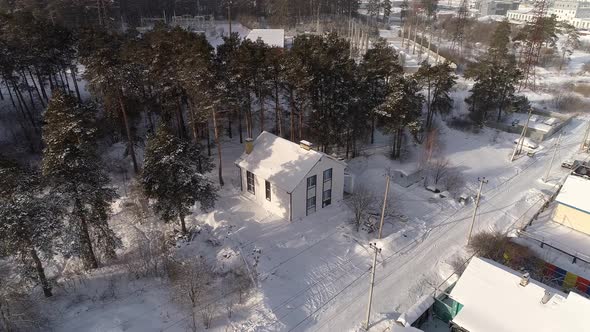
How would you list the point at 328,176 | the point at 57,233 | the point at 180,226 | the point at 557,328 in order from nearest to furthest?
the point at 557,328
the point at 57,233
the point at 180,226
the point at 328,176

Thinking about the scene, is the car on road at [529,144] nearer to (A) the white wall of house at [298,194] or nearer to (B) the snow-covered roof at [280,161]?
(A) the white wall of house at [298,194]

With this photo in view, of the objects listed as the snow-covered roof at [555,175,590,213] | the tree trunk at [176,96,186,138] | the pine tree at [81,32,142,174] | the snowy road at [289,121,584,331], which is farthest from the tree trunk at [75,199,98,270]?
the snow-covered roof at [555,175,590,213]

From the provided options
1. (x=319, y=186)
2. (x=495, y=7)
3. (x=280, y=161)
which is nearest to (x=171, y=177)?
(x=280, y=161)

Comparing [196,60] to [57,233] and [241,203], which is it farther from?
[57,233]

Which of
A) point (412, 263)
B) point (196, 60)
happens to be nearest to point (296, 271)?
point (412, 263)

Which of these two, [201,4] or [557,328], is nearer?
[557,328]

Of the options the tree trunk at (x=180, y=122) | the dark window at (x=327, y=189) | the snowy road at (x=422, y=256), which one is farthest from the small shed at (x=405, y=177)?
the tree trunk at (x=180, y=122)

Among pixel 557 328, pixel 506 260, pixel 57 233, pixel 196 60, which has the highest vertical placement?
pixel 196 60
